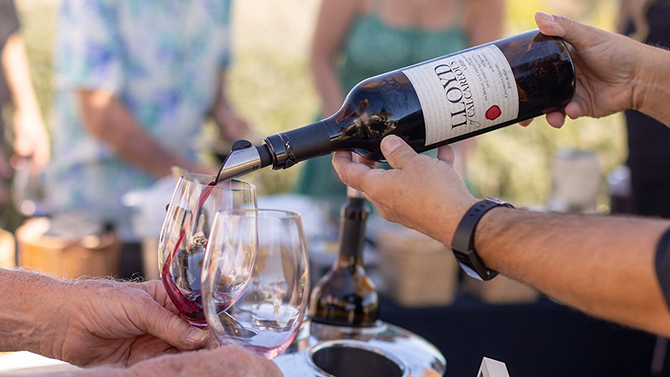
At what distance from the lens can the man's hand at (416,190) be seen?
807 mm

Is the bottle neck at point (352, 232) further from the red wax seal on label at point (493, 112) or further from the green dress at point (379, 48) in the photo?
the green dress at point (379, 48)

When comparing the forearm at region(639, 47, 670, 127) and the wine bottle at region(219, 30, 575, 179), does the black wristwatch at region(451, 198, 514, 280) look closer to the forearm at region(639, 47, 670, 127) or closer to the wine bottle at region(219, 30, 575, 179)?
the wine bottle at region(219, 30, 575, 179)

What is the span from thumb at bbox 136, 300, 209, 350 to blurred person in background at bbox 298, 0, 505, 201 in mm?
1645

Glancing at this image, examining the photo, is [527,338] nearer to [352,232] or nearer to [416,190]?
[352,232]

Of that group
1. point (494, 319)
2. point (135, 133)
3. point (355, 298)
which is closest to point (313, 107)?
point (135, 133)

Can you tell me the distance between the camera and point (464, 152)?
258cm

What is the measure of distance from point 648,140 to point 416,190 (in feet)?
5.17

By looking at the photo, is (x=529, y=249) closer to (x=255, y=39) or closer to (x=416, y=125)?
(x=416, y=125)

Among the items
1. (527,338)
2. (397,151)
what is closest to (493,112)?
(397,151)

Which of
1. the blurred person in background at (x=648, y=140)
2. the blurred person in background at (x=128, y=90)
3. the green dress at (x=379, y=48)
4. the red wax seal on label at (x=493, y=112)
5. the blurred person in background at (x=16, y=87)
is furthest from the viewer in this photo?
the blurred person in background at (x=16, y=87)

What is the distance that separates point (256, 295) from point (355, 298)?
1.04 ft

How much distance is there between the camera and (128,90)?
2.32 m

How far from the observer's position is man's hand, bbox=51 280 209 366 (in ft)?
2.87

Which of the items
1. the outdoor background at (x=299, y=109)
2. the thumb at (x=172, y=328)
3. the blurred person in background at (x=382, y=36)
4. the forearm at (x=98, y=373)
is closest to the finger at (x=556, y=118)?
the thumb at (x=172, y=328)
